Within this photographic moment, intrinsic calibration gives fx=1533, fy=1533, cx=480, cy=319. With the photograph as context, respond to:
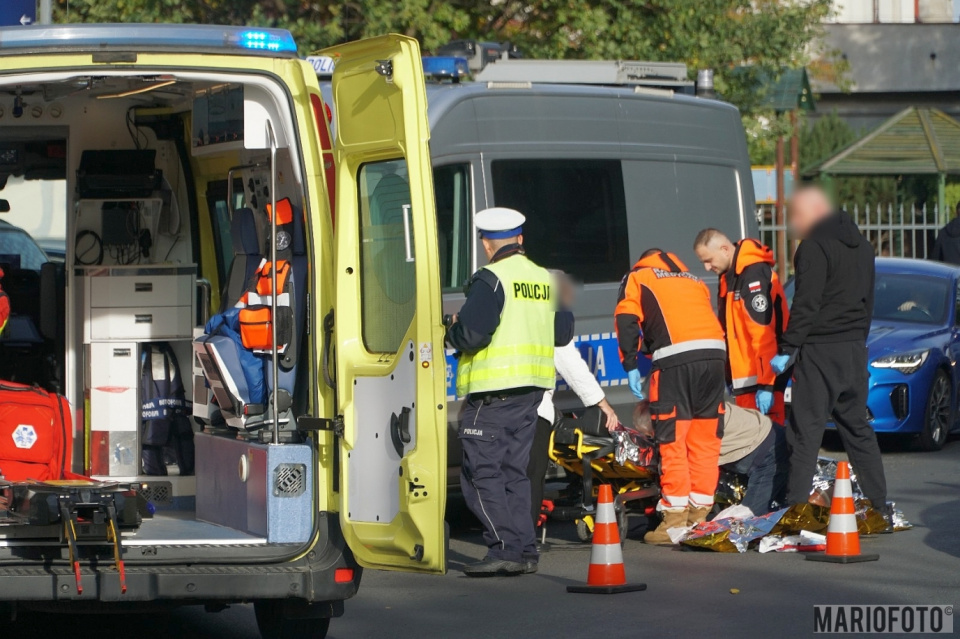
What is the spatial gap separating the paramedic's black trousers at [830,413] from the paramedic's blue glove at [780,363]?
7cm

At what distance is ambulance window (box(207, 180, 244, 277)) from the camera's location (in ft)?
27.2

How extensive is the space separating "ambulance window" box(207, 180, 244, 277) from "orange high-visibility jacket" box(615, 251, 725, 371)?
2308 mm

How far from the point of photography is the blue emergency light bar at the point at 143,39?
5656 millimetres

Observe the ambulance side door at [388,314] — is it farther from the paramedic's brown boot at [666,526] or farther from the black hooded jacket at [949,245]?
the black hooded jacket at [949,245]

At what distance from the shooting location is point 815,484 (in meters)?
9.27

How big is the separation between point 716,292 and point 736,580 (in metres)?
3.72

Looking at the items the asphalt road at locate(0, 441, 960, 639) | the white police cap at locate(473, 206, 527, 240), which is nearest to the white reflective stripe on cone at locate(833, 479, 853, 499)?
the asphalt road at locate(0, 441, 960, 639)

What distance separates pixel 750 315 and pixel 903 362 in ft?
10.9

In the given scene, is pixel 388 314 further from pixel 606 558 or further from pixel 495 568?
pixel 495 568

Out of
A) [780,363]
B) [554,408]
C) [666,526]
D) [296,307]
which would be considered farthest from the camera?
[780,363]

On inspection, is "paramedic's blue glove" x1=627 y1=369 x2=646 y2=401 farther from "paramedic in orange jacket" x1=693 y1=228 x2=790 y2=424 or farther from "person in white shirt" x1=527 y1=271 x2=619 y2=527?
"paramedic in orange jacket" x1=693 y1=228 x2=790 y2=424

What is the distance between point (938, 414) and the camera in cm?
1271

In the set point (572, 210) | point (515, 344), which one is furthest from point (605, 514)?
point (572, 210)

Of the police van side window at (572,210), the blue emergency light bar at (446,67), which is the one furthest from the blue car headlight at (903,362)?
the blue emergency light bar at (446,67)
